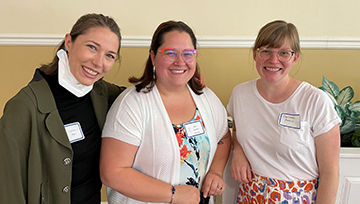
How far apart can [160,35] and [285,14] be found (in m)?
1.52

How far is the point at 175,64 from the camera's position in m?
1.41

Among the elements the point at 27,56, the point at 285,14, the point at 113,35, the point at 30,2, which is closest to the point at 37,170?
the point at 113,35

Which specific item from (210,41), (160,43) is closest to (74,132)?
(160,43)

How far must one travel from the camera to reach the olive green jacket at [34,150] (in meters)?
1.16

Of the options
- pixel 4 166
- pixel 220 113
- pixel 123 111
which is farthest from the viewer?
pixel 220 113

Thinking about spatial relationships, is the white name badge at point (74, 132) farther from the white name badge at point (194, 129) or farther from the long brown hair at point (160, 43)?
the white name badge at point (194, 129)

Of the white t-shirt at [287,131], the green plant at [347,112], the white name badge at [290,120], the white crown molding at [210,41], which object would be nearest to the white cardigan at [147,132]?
the white t-shirt at [287,131]

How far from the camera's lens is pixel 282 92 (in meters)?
1.46

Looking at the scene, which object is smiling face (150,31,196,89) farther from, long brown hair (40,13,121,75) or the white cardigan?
long brown hair (40,13,121,75)

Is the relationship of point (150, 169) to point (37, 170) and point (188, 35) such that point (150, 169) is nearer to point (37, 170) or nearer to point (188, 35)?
point (37, 170)

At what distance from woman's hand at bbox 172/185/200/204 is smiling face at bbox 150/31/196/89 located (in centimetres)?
59

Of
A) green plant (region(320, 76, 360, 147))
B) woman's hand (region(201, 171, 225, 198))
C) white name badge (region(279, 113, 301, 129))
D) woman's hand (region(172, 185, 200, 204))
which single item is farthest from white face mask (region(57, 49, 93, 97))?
green plant (region(320, 76, 360, 147))

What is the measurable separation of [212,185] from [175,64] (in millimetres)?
763

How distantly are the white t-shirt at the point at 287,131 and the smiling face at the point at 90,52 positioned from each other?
2.97ft
